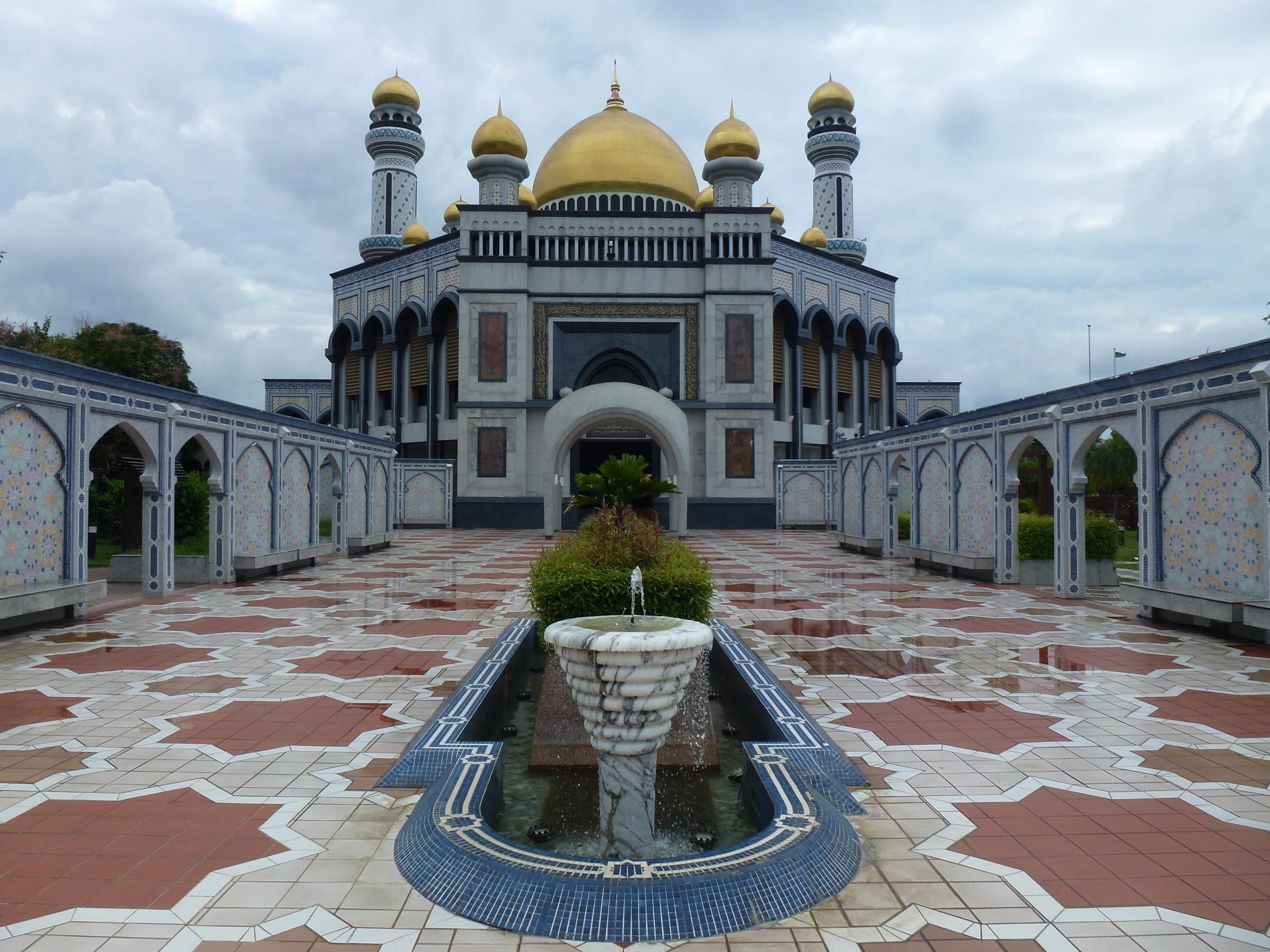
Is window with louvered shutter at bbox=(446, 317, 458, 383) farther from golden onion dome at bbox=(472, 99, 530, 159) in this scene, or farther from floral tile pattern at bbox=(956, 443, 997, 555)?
floral tile pattern at bbox=(956, 443, 997, 555)

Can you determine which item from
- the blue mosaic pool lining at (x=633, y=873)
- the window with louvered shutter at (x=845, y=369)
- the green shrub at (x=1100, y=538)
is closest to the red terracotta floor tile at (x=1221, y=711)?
the blue mosaic pool lining at (x=633, y=873)

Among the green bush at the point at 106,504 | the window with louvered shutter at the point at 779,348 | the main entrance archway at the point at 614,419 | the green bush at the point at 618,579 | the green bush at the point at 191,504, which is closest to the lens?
the green bush at the point at 618,579

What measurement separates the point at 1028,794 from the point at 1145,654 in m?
4.14

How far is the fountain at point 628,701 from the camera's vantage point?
9.98ft

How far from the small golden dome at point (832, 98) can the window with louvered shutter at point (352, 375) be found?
24.0 meters

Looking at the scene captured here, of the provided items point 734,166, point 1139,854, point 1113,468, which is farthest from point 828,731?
point 1113,468

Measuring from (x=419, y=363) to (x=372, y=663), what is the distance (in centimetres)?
2624

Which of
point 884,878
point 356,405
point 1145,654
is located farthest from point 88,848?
point 356,405

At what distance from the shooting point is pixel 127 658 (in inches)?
259

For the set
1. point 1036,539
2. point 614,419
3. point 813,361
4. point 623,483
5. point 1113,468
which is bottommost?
point 1036,539

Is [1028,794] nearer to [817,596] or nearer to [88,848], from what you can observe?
[88,848]

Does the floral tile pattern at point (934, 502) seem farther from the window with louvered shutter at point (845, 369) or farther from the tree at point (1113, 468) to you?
the tree at point (1113, 468)

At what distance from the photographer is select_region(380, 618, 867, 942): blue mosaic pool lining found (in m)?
2.56

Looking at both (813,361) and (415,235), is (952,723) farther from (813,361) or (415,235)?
(415,235)
